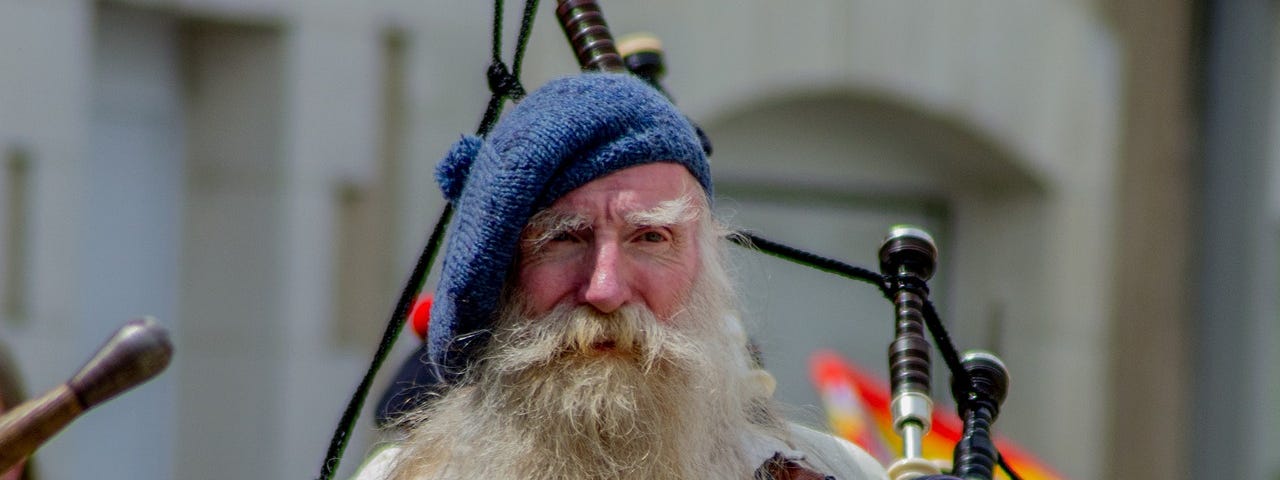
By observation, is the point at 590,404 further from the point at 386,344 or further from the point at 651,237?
the point at 386,344

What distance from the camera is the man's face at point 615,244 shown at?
2279 mm

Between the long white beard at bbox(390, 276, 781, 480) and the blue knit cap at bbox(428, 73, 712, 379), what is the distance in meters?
0.05

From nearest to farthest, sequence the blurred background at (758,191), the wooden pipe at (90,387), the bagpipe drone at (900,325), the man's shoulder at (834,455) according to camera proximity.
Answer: the wooden pipe at (90,387) < the bagpipe drone at (900,325) < the man's shoulder at (834,455) < the blurred background at (758,191)

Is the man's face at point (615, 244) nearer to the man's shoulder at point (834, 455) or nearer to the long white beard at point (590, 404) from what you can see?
the long white beard at point (590, 404)

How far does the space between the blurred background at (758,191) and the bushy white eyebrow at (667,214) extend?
364 millimetres

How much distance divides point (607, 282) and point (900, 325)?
435 mm

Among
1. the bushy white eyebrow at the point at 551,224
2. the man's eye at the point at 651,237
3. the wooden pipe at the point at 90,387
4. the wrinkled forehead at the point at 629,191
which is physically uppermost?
the wrinkled forehead at the point at 629,191

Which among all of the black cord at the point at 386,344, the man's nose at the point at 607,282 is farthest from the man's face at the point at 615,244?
the black cord at the point at 386,344

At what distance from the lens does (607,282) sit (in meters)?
2.26

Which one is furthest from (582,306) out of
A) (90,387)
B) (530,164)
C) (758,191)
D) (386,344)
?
(758,191)

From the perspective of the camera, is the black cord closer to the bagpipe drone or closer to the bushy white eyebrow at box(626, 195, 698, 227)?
the bagpipe drone

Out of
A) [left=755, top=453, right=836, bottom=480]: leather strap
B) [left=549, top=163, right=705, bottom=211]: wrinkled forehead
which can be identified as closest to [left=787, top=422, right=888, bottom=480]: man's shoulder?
[left=755, top=453, right=836, bottom=480]: leather strap

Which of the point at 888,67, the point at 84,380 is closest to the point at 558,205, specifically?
the point at 84,380

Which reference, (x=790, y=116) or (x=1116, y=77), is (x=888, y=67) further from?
(x=1116, y=77)
